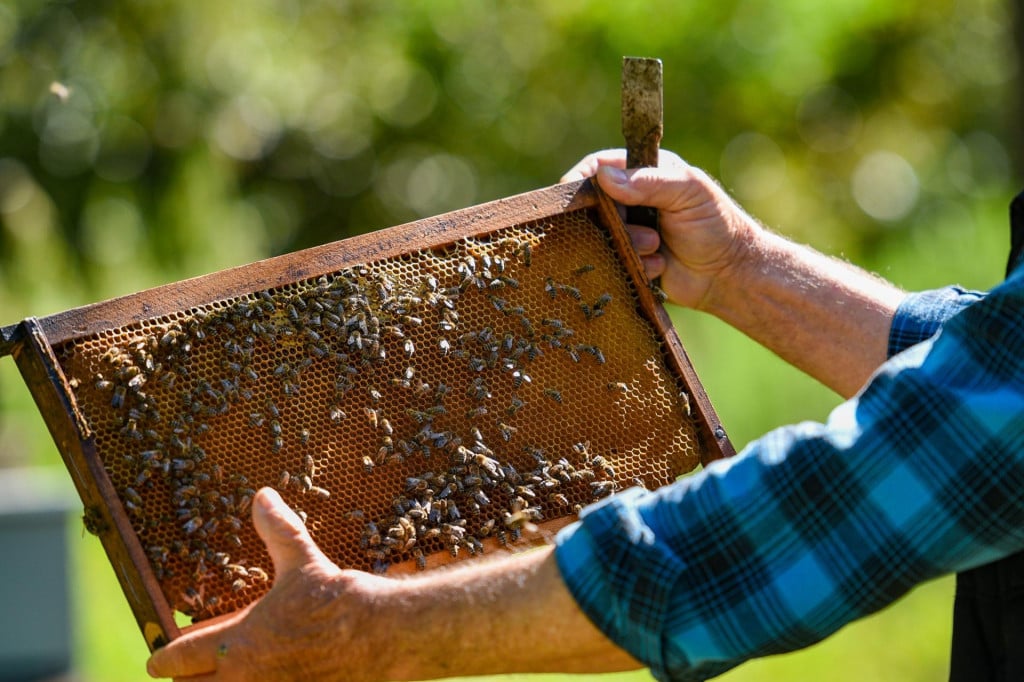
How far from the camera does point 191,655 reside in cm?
237

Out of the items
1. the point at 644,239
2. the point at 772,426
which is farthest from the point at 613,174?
the point at 772,426

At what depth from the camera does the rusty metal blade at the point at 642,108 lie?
3.02 metres

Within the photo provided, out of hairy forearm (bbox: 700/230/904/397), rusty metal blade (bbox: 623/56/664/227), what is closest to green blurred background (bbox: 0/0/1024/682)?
hairy forearm (bbox: 700/230/904/397)

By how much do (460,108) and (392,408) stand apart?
567 inches

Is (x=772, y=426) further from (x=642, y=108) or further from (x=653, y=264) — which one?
(x=642, y=108)

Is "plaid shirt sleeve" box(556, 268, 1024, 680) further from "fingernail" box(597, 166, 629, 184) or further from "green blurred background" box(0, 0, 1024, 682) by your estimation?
"green blurred background" box(0, 0, 1024, 682)

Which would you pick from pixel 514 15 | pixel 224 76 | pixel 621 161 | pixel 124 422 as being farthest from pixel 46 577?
pixel 514 15

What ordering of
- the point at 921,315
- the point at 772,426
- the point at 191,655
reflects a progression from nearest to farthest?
the point at 191,655 → the point at 921,315 → the point at 772,426

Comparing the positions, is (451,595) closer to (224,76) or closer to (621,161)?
(621,161)

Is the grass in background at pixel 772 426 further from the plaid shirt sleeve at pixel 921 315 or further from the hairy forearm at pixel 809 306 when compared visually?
the plaid shirt sleeve at pixel 921 315

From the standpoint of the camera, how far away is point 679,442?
2.95 meters

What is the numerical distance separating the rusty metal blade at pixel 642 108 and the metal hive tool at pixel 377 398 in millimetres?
214

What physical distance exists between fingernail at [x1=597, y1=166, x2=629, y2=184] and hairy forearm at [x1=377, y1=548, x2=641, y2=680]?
124 centimetres

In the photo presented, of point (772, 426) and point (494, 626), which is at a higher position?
point (494, 626)
